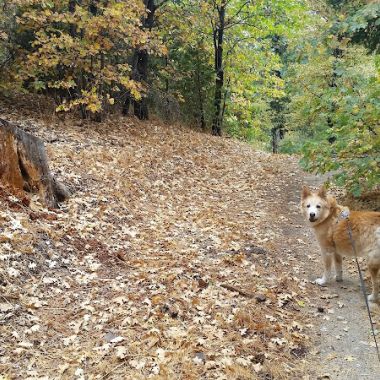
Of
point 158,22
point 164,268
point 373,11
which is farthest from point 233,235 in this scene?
point 158,22

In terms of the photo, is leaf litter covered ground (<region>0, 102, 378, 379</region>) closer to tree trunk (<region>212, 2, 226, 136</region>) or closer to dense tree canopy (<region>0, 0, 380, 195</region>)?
dense tree canopy (<region>0, 0, 380, 195</region>)

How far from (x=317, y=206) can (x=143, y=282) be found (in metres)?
2.89

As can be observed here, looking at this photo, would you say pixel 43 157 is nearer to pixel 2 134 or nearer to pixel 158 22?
pixel 2 134

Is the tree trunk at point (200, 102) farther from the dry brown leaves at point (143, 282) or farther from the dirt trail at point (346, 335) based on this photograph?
the dirt trail at point (346, 335)

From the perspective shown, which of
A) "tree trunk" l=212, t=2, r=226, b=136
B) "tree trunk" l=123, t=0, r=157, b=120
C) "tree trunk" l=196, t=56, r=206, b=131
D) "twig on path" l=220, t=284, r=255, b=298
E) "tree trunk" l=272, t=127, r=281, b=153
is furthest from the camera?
"tree trunk" l=272, t=127, r=281, b=153

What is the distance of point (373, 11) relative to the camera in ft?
17.9

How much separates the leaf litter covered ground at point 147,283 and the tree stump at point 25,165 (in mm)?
308

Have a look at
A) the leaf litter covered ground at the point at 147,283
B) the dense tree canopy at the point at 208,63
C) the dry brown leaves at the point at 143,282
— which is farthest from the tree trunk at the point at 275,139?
the leaf litter covered ground at the point at 147,283

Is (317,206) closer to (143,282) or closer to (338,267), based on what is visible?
(338,267)

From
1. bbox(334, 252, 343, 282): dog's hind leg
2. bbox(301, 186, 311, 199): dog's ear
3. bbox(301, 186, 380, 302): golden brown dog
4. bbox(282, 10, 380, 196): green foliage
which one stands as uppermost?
bbox(282, 10, 380, 196): green foliage

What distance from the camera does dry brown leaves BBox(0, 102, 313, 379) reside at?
4145 millimetres

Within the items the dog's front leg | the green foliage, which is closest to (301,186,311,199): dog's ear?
the dog's front leg

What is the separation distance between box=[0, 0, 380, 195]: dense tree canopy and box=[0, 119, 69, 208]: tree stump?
4.62 meters

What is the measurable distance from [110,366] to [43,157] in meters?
4.40
